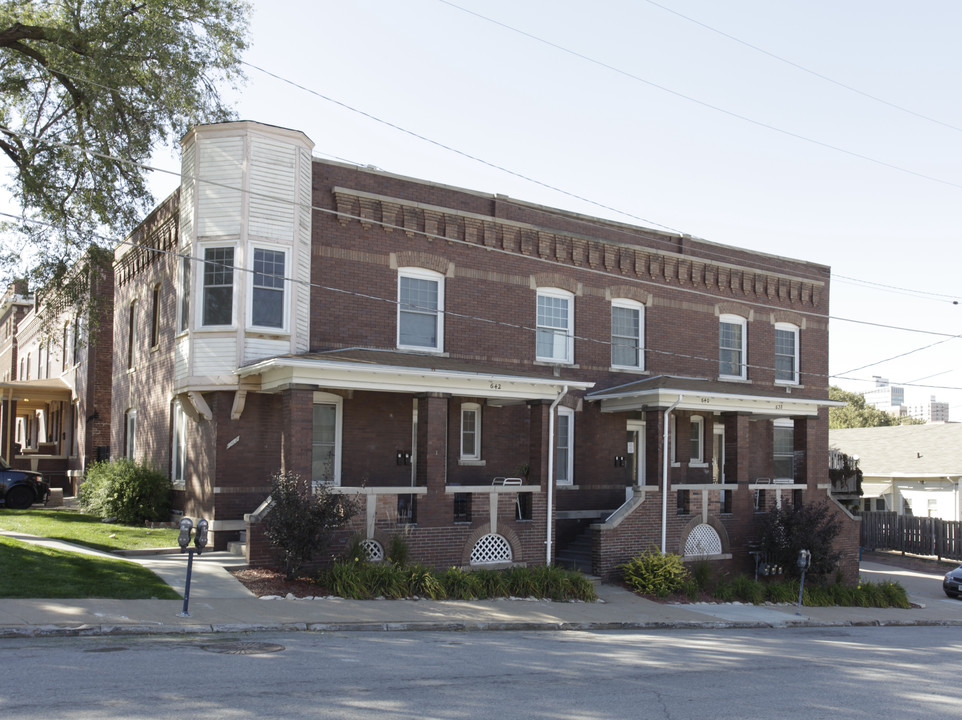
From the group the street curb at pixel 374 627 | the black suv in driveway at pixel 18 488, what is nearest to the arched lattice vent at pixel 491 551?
the street curb at pixel 374 627

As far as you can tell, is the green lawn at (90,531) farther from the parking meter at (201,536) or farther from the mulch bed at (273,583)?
the parking meter at (201,536)

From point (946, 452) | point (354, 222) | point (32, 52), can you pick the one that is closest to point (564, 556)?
point (354, 222)

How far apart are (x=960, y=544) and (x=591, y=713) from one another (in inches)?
1118

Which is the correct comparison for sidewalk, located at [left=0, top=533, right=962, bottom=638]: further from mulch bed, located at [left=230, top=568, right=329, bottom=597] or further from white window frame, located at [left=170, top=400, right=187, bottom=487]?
white window frame, located at [left=170, top=400, right=187, bottom=487]

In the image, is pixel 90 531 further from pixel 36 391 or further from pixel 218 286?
pixel 36 391

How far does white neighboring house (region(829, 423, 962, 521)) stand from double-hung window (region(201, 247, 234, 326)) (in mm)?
A: 30568

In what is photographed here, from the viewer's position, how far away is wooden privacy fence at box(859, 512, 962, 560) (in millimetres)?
32125

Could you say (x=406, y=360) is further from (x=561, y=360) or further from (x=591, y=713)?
(x=591, y=713)

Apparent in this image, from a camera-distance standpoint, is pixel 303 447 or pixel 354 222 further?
pixel 354 222

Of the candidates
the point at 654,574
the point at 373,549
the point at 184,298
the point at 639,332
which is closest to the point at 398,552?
the point at 373,549

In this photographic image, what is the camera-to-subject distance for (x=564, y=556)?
21.7 meters

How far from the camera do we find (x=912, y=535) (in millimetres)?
33375

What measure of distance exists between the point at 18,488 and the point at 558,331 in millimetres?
16714

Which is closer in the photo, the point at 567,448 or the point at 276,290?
the point at 276,290
